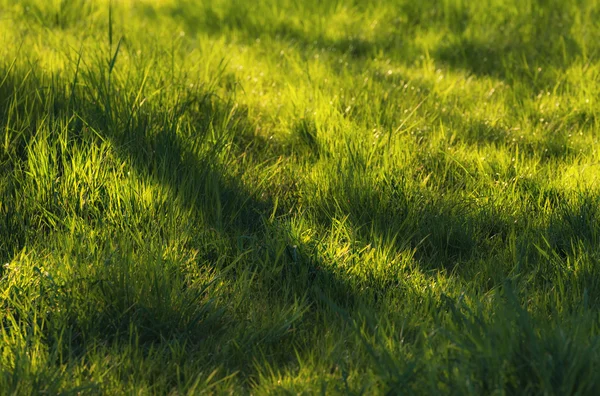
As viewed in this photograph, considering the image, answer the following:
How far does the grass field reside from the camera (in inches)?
80.7

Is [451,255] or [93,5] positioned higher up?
[93,5]

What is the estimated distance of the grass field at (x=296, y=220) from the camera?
2.05 meters

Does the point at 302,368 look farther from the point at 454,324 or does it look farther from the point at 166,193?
the point at 166,193

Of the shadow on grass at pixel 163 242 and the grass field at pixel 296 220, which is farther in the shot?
the shadow on grass at pixel 163 242

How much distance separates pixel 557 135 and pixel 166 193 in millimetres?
1926

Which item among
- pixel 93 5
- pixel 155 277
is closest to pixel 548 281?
pixel 155 277

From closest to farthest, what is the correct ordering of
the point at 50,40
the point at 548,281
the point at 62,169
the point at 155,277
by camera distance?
the point at 155,277
the point at 548,281
the point at 62,169
the point at 50,40

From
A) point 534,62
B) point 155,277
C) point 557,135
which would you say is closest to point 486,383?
point 155,277

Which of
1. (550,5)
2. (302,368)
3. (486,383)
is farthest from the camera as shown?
(550,5)

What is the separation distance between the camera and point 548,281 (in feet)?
8.21

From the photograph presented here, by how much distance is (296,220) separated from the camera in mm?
2785

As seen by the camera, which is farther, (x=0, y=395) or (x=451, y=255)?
(x=451, y=255)

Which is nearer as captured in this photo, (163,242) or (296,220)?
(163,242)

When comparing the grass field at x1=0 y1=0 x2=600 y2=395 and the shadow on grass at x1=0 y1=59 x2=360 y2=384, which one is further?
the shadow on grass at x1=0 y1=59 x2=360 y2=384
